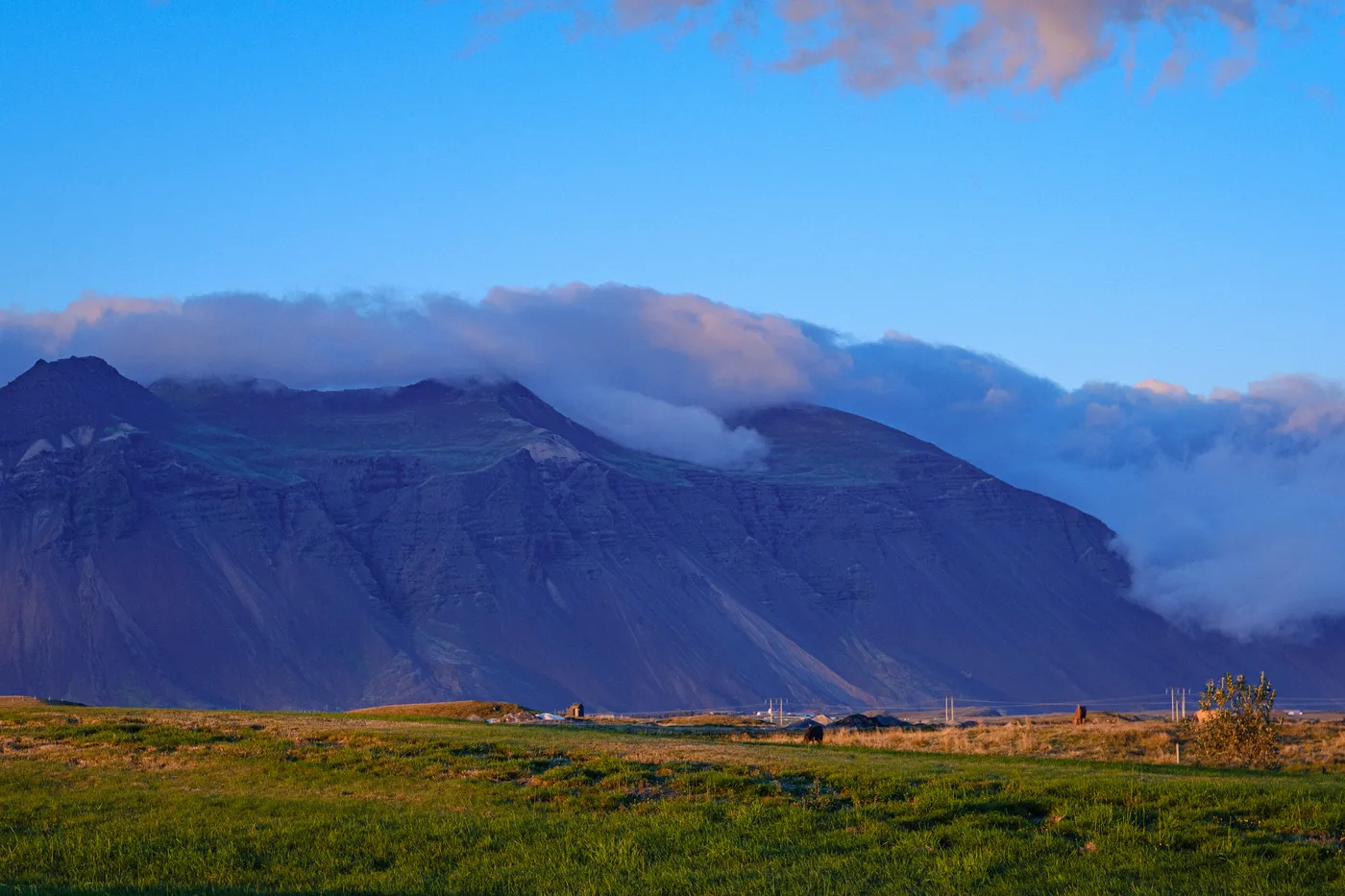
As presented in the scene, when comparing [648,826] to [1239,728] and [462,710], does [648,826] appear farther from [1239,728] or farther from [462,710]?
[462,710]

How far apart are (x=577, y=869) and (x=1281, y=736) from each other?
97.8ft

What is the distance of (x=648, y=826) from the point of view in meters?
20.3

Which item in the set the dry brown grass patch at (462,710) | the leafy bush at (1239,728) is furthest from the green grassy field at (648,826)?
the dry brown grass patch at (462,710)

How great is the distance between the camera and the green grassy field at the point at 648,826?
1725 cm

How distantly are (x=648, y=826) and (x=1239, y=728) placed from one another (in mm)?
20688

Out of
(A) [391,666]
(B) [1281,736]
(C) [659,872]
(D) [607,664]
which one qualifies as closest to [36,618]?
(A) [391,666]

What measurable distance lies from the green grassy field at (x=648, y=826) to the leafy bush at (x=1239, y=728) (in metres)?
7.04

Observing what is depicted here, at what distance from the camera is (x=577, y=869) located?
17891 mm

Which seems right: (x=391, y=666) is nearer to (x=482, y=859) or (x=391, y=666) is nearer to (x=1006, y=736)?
(x=1006, y=736)

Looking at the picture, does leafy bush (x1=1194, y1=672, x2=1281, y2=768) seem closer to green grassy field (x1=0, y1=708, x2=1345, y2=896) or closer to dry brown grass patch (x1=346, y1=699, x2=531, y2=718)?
green grassy field (x1=0, y1=708, x2=1345, y2=896)

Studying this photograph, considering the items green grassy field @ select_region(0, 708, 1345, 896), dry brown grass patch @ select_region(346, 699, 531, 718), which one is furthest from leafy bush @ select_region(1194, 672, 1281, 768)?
dry brown grass patch @ select_region(346, 699, 531, 718)

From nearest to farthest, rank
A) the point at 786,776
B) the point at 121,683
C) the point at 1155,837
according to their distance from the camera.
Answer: the point at 1155,837, the point at 786,776, the point at 121,683

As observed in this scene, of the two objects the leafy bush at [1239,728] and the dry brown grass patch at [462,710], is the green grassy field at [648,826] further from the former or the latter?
the dry brown grass patch at [462,710]

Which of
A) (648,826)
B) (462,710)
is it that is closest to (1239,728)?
(648,826)
